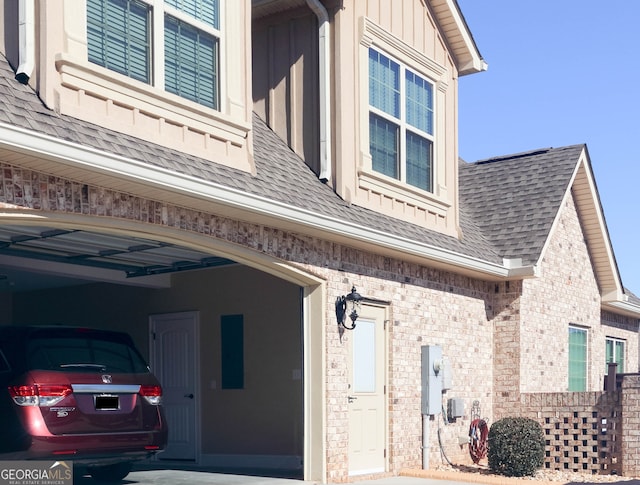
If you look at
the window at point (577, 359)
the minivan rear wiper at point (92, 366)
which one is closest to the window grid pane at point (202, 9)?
the minivan rear wiper at point (92, 366)

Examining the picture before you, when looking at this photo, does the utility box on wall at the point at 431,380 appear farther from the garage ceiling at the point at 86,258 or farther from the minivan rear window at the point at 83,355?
the minivan rear window at the point at 83,355

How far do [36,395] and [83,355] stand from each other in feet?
2.94

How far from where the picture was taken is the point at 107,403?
10.3 meters

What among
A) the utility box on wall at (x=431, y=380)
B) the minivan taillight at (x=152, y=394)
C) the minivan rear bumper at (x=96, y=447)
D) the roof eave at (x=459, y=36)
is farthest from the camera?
the roof eave at (x=459, y=36)

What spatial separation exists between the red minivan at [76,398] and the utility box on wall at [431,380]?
17.5 ft

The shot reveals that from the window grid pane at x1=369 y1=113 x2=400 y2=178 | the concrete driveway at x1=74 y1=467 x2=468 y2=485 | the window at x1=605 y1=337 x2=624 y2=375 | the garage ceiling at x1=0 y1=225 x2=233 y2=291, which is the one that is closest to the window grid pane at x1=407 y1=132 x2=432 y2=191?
the window grid pane at x1=369 y1=113 x2=400 y2=178

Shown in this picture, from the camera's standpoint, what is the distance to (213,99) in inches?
460

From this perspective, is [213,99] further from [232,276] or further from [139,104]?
[232,276]

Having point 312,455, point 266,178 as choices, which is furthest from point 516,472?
point 266,178

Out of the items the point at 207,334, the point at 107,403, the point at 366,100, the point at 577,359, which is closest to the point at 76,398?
the point at 107,403

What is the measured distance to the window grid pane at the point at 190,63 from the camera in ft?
36.3

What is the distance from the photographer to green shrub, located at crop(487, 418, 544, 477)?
1443 cm

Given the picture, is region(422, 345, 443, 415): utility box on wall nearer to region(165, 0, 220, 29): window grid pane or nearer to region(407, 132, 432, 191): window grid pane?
region(407, 132, 432, 191): window grid pane

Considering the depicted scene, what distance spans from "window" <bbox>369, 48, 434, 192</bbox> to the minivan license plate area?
19.1 feet
